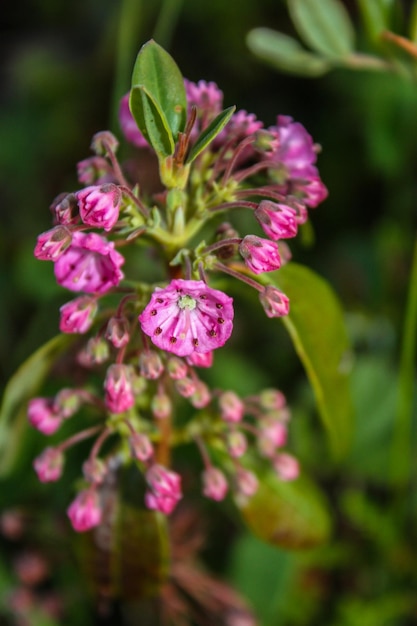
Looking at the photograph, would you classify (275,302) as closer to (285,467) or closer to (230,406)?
(230,406)

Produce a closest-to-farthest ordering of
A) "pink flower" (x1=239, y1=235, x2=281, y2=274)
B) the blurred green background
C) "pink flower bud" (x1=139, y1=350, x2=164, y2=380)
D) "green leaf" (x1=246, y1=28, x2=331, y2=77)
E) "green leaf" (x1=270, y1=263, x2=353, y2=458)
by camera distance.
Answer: "pink flower" (x1=239, y1=235, x2=281, y2=274)
"pink flower bud" (x1=139, y1=350, x2=164, y2=380)
"green leaf" (x1=270, y1=263, x2=353, y2=458)
"green leaf" (x1=246, y1=28, x2=331, y2=77)
the blurred green background

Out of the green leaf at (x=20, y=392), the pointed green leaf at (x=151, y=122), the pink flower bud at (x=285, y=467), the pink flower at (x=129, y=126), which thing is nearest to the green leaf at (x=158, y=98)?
the pointed green leaf at (x=151, y=122)

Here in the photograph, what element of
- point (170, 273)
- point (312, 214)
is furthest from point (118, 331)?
point (312, 214)

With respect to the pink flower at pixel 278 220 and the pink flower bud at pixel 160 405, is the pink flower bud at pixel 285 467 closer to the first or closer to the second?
the pink flower bud at pixel 160 405

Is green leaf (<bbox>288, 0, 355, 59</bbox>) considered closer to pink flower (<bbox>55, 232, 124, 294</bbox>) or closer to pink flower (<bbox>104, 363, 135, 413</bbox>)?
pink flower (<bbox>55, 232, 124, 294</bbox>)

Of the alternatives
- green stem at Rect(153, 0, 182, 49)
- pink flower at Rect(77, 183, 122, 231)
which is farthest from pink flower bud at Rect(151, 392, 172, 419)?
green stem at Rect(153, 0, 182, 49)

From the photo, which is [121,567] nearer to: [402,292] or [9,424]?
[9,424]
